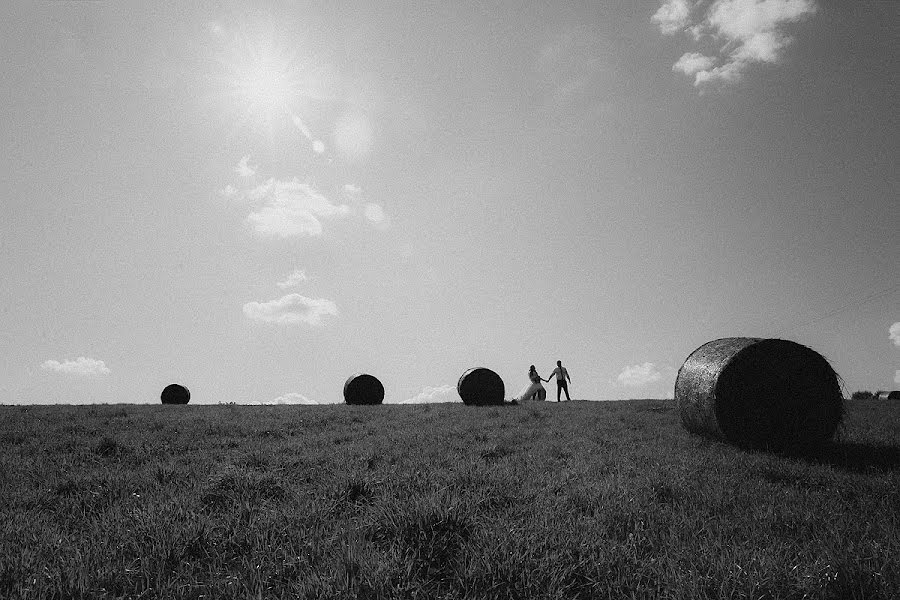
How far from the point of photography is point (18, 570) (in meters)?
3.00

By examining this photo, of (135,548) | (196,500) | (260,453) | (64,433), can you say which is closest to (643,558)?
(135,548)

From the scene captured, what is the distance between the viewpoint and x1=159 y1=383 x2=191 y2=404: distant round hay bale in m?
27.2

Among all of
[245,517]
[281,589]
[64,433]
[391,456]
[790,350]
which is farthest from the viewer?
[64,433]

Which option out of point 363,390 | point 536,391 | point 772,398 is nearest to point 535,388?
point 536,391

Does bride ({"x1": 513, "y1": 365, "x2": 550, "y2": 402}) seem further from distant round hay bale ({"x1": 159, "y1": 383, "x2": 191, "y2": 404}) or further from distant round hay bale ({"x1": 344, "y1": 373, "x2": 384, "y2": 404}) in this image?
distant round hay bale ({"x1": 159, "y1": 383, "x2": 191, "y2": 404})

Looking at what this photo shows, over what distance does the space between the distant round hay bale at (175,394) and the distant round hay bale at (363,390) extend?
40.4 feet

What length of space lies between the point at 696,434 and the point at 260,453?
27.1 feet

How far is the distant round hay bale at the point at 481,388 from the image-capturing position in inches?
723

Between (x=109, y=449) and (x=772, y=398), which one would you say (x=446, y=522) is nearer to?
(x=109, y=449)

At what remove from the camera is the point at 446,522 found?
3.55 m

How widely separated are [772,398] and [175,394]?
30.0 m

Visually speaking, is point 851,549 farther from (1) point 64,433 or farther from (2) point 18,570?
(1) point 64,433

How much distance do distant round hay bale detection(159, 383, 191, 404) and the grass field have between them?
870 inches

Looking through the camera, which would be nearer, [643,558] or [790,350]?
[643,558]
